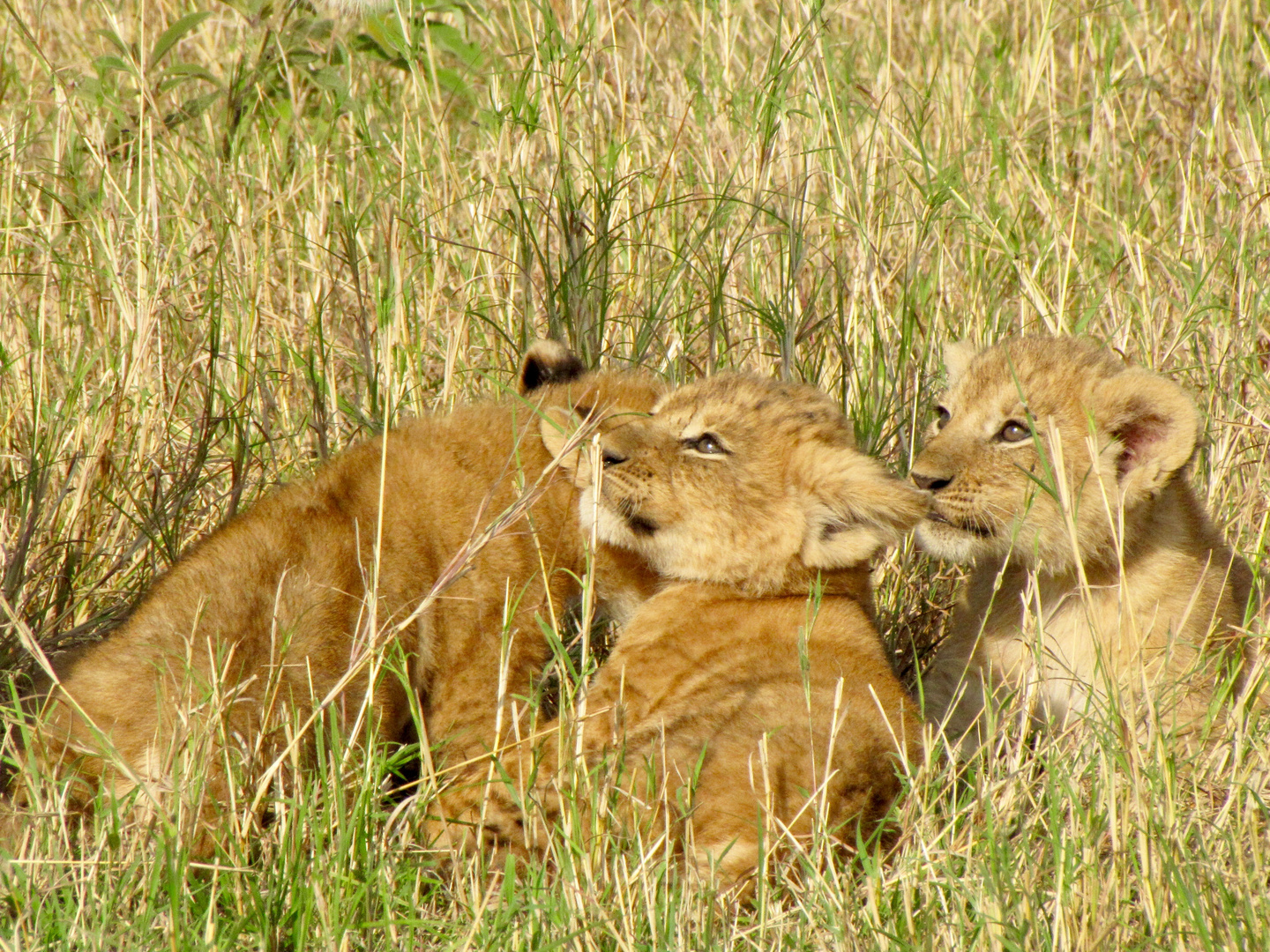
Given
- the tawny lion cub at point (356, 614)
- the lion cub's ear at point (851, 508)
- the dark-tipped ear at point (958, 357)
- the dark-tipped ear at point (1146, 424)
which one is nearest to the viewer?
the tawny lion cub at point (356, 614)

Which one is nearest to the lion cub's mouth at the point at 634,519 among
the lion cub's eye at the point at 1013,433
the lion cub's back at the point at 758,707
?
the lion cub's back at the point at 758,707

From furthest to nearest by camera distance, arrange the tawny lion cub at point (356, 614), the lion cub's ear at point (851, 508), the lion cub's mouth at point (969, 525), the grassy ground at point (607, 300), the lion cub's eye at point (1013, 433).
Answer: the lion cub's eye at point (1013, 433) → the lion cub's mouth at point (969, 525) → the lion cub's ear at point (851, 508) → the tawny lion cub at point (356, 614) → the grassy ground at point (607, 300)

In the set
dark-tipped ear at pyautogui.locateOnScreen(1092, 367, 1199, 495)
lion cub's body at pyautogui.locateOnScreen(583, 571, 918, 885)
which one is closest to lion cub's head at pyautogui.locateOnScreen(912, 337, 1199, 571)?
dark-tipped ear at pyautogui.locateOnScreen(1092, 367, 1199, 495)

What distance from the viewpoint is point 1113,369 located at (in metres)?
4.06

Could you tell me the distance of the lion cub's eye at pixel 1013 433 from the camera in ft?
13.3

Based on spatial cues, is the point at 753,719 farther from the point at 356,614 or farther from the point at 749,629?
the point at 356,614

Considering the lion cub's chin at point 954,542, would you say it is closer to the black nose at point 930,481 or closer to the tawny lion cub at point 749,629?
the black nose at point 930,481

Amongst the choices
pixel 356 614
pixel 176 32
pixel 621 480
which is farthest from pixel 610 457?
pixel 176 32

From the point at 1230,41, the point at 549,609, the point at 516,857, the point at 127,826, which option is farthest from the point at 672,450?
the point at 1230,41

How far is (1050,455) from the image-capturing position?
12.8ft

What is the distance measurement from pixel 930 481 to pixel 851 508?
0.34 m

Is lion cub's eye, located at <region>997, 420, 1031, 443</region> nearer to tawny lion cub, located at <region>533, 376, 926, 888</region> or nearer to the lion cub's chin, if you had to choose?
the lion cub's chin

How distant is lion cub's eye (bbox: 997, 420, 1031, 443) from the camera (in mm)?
4043

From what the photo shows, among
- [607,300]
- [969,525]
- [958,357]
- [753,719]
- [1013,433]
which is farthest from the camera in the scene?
[607,300]
